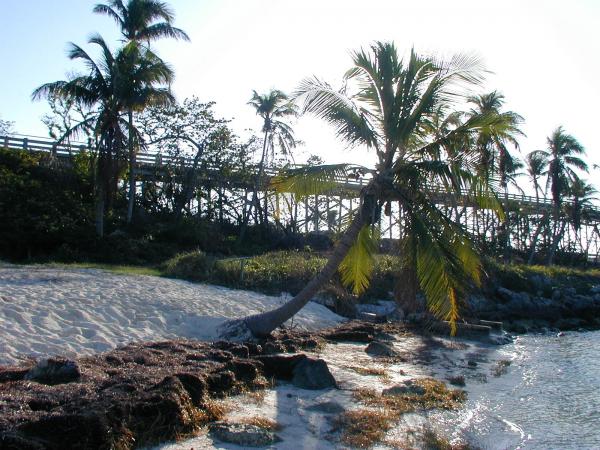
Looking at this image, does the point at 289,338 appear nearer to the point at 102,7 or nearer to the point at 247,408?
the point at 247,408

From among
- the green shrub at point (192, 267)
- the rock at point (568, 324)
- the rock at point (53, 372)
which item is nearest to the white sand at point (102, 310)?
the green shrub at point (192, 267)

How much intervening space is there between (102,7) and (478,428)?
1134 inches

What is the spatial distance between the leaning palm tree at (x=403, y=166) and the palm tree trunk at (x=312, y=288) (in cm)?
2

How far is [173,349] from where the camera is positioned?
38.8ft

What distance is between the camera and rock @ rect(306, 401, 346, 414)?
9266mm

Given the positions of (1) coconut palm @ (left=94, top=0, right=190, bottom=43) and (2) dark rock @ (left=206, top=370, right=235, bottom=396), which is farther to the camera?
(1) coconut palm @ (left=94, top=0, right=190, bottom=43)

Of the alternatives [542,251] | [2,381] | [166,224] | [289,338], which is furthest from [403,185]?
[542,251]

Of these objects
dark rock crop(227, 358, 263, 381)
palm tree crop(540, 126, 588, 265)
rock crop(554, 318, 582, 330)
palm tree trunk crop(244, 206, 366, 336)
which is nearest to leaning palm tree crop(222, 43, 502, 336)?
palm tree trunk crop(244, 206, 366, 336)

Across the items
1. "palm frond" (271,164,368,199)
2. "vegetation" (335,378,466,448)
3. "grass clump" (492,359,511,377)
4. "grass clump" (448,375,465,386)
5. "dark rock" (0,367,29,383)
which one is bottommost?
"grass clump" (492,359,511,377)

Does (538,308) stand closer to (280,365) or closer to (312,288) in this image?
(312,288)

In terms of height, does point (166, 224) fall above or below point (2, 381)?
above

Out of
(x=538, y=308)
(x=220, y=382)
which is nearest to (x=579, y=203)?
(x=538, y=308)

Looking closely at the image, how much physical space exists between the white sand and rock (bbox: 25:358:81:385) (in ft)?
5.49

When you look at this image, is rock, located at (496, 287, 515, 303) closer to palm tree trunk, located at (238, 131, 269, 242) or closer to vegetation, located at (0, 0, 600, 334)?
vegetation, located at (0, 0, 600, 334)
